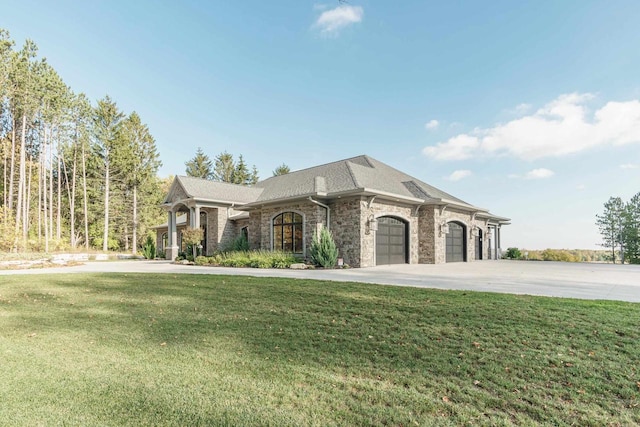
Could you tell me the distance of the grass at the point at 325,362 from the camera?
7.72 feet

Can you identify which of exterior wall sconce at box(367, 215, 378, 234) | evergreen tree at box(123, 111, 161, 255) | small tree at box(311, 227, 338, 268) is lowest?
small tree at box(311, 227, 338, 268)

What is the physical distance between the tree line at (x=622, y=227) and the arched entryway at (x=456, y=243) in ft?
42.4

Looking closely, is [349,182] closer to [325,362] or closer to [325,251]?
[325,251]

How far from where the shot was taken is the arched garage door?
47.0 feet

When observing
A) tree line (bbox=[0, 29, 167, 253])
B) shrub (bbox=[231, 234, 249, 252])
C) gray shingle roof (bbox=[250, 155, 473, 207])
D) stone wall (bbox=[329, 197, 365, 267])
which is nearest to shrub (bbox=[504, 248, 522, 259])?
gray shingle roof (bbox=[250, 155, 473, 207])

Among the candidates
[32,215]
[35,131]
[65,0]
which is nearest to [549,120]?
[65,0]

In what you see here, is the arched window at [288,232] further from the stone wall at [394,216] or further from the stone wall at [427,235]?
the stone wall at [427,235]

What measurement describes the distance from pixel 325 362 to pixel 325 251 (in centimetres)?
979

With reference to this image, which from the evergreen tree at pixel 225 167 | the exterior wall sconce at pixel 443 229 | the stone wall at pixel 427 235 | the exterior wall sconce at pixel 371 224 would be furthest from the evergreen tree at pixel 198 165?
the exterior wall sconce at pixel 443 229

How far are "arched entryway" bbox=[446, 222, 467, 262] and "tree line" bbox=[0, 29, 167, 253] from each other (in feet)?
81.6

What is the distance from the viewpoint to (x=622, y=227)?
22750 mm

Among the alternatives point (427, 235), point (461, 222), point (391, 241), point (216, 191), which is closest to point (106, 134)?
point (216, 191)

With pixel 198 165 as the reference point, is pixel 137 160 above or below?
below

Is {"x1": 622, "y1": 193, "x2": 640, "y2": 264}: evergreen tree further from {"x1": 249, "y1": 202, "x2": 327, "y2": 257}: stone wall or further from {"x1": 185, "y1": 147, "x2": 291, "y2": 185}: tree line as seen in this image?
{"x1": 185, "y1": 147, "x2": 291, "y2": 185}: tree line
